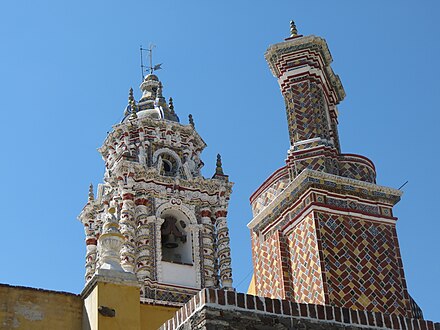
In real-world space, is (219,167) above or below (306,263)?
above

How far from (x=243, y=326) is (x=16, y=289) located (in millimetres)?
4516

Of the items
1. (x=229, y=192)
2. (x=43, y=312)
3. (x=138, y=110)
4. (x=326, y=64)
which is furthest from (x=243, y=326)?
(x=138, y=110)

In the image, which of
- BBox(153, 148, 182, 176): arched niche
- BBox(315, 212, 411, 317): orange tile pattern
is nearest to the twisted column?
BBox(153, 148, 182, 176): arched niche

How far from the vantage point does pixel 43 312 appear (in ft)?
36.0

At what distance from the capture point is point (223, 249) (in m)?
25.5

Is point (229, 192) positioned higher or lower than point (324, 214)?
higher

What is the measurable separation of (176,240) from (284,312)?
18.0 meters

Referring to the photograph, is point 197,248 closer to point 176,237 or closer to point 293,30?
point 176,237

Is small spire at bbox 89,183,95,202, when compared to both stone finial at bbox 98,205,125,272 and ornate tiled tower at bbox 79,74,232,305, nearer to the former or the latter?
ornate tiled tower at bbox 79,74,232,305

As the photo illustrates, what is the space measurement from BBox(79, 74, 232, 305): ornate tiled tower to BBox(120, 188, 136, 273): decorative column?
0.06 ft

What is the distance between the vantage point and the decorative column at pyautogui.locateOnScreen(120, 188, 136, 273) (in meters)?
23.9

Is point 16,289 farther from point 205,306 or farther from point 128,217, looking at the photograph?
point 128,217

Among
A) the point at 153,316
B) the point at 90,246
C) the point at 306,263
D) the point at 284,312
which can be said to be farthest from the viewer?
the point at 90,246

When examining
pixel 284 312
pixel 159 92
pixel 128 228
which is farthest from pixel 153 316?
pixel 159 92
